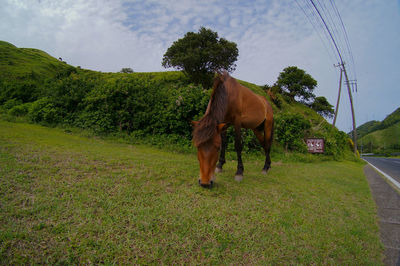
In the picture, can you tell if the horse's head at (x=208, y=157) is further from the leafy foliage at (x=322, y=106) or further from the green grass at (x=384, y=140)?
the green grass at (x=384, y=140)

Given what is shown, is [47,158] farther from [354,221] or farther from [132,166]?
[354,221]

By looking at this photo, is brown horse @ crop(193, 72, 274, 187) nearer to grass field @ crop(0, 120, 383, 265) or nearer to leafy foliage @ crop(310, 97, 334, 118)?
grass field @ crop(0, 120, 383, 265)

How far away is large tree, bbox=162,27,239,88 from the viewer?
21391 mm

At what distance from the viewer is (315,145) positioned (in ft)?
35.6

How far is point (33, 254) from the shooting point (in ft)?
5.21

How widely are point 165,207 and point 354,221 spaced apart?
2.97 meters

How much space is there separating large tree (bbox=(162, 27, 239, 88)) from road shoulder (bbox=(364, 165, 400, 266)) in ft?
62.6

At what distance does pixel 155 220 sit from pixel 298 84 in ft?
121

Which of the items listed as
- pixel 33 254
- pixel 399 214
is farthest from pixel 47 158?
pixel 399 214

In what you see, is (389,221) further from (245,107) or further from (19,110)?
(19,110)

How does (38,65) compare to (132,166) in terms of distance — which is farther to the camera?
(38,65)

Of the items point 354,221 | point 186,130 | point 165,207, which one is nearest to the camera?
point 165,207

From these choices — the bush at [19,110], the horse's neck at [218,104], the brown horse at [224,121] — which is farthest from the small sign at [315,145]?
the bush at [19,110]

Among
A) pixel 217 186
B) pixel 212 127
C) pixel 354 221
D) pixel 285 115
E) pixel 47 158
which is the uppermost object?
pixel 285 115
